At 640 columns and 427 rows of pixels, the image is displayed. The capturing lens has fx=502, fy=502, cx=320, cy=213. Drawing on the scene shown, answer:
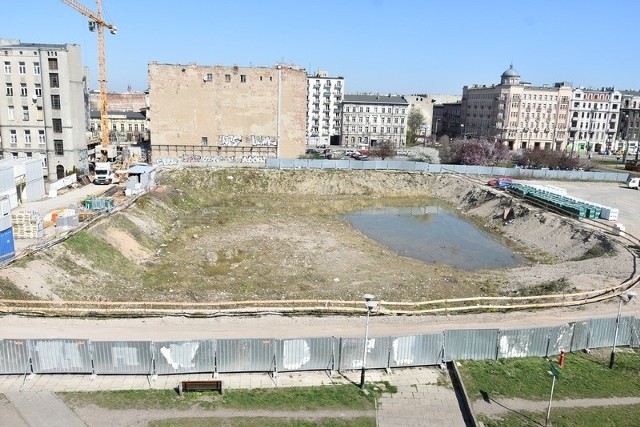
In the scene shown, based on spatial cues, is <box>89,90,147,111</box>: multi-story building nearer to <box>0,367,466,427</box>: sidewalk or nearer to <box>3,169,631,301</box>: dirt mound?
<box>3,169,631,301</box>: dirt mound

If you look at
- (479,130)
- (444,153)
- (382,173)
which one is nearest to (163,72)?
(382,173)

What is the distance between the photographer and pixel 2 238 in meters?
28.7

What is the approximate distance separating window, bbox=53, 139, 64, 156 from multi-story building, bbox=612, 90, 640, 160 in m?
121

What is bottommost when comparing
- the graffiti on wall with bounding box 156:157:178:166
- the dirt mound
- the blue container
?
the dirt mound

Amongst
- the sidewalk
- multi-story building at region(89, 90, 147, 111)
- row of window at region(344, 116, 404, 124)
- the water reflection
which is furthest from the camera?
multi-story building at region(89, 90, 147, 111)

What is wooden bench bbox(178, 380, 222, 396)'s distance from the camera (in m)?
17.8

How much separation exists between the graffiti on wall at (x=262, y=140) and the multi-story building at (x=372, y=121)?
42285mm

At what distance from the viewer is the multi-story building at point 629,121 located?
122 meters

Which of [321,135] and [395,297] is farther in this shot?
[321,135]

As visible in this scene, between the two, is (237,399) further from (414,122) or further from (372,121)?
(414,122)

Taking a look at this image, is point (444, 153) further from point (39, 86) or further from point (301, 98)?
point (39, 86)

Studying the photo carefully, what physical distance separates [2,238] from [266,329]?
17.3 m

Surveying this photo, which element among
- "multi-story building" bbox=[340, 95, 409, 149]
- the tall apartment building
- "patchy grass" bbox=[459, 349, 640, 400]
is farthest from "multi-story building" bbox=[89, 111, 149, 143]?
"patchy grass" bbox=[459, 349, 640, 400]

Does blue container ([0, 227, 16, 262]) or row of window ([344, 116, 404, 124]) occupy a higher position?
row of window ([344, 116, 404, 124])
